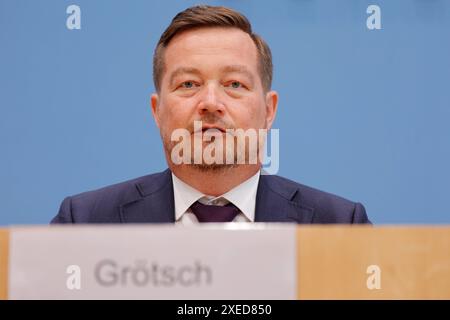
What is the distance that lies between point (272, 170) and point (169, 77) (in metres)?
0.35

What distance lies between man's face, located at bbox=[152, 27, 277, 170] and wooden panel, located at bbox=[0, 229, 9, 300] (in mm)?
599

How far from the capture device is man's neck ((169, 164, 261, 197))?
51.4 inches

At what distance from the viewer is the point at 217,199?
1.28 meters

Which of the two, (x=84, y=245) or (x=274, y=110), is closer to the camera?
(x=84, y=245)

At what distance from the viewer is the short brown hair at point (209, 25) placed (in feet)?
4.50

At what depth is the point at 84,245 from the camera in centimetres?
73

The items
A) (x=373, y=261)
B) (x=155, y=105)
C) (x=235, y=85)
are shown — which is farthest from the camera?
(x=155, y=105)

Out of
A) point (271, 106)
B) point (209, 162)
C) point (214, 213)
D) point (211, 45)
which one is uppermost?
point (211, 45)

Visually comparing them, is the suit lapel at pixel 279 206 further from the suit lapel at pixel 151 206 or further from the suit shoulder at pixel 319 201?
the suit lapel at pixel 151 206

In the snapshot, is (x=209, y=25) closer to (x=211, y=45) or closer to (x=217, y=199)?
(x=211, y=45)

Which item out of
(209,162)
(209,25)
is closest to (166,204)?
Answer: (209,162)

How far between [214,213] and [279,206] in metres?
0.15
